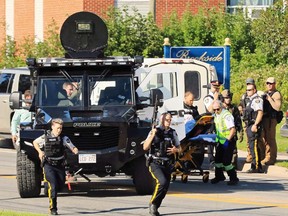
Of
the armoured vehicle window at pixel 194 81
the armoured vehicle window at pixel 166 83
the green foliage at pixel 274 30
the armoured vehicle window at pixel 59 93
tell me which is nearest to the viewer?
the armoured vehicle window at pixel 59 93

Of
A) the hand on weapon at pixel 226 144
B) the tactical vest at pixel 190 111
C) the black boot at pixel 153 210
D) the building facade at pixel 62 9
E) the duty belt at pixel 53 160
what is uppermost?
the building facade at pixel 62 9

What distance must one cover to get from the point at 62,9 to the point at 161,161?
A: 32.4 m

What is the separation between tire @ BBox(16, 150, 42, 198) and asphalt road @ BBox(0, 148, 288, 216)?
15 centimetres

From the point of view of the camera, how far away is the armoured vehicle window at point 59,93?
57.1ft

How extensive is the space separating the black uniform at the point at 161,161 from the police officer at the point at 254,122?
5875 millimetres

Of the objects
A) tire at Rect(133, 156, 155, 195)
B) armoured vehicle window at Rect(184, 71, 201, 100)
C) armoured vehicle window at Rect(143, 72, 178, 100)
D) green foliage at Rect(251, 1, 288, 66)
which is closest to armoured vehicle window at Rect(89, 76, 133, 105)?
tire at Rect(133, 156, 155, 195)

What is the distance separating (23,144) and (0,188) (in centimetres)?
202

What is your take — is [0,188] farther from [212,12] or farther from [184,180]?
[212,12]

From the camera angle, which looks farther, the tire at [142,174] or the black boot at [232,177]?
the black boot at [232,177]

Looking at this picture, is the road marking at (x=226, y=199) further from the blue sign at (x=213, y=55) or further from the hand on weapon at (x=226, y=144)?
the blue sign at (x=213, y=55)

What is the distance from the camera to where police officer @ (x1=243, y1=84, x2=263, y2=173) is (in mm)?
20734

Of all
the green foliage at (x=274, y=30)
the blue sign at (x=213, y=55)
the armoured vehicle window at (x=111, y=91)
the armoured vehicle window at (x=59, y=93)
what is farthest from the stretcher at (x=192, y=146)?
the green foliage at (x=274, y=30)

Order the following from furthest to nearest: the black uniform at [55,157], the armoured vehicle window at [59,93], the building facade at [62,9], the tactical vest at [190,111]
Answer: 1. the building facade at [62,9]
2. the tactical vest at [190,111]
3. the armoured vehicle window at [59,93]
4. the black uniform at [55,157]

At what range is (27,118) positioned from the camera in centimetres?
2019
